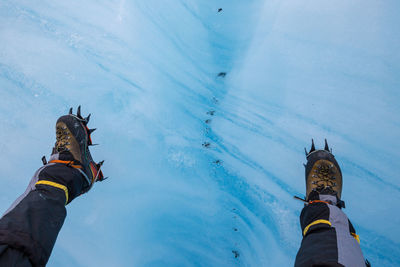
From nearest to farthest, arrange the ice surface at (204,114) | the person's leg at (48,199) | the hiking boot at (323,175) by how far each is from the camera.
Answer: the person's leg at (48,199)
the hiking boot at (323,175)
the ice surface at (204,114)

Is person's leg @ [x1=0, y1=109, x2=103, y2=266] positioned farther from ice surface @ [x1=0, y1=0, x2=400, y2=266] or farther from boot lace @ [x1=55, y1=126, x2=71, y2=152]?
ice surface @ [x1=0, y1=0, x2=400, y2=266]

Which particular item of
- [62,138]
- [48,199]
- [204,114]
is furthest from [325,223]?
[62,138]

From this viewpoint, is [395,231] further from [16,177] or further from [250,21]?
[16,177]

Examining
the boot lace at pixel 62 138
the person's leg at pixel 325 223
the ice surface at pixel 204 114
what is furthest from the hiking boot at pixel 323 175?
the boot lace at pixel 62 138

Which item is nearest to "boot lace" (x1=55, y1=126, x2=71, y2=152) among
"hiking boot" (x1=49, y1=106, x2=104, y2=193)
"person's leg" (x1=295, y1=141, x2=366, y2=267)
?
"hiking boot" (x1=49, y1=106, x2=104, y2=193)

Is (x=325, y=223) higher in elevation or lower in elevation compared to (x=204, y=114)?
lower

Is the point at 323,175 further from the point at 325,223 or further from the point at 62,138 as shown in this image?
the point at 62,138

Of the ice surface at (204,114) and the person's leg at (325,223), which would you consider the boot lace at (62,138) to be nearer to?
the ice surface at (204,114)
